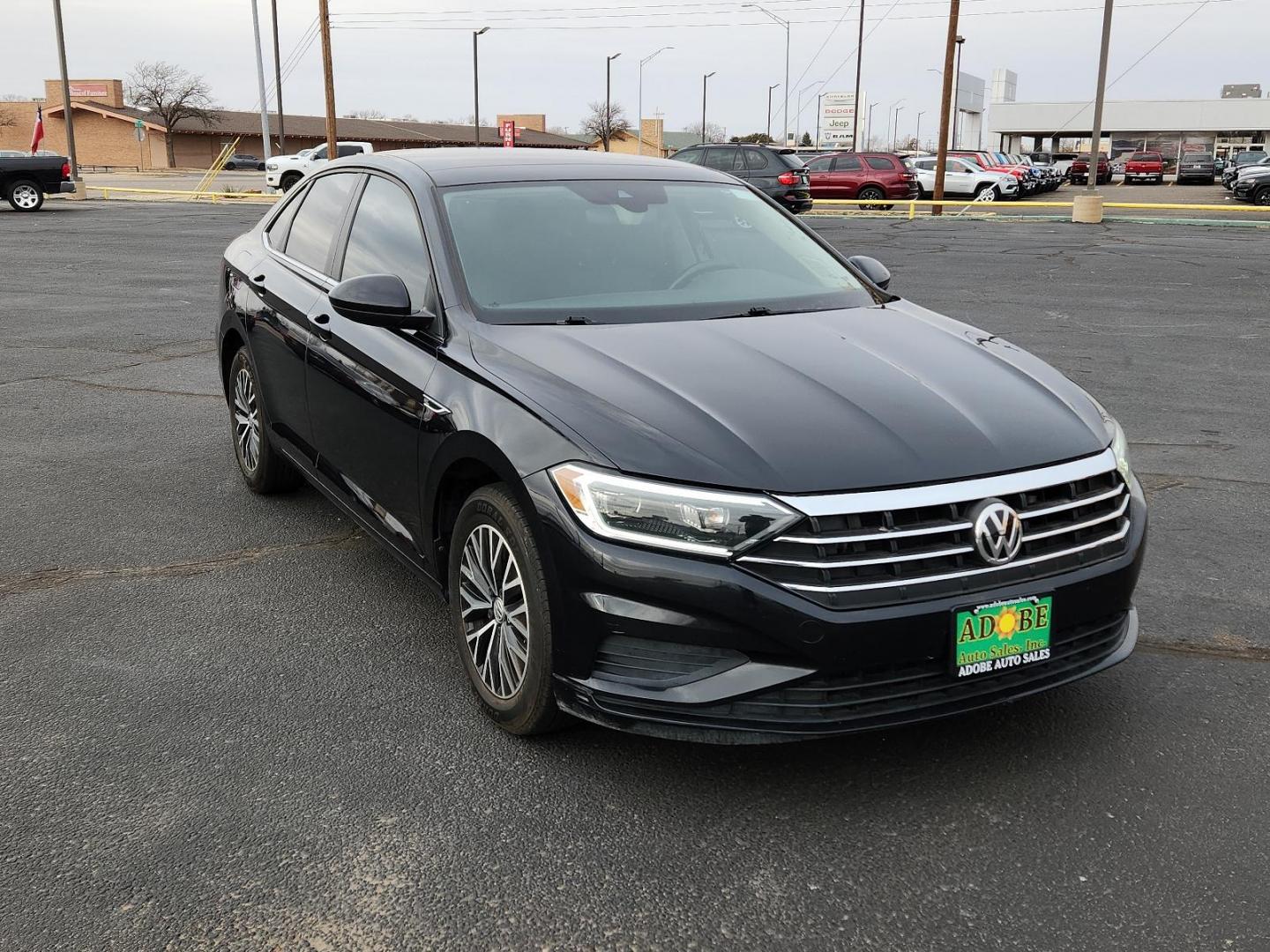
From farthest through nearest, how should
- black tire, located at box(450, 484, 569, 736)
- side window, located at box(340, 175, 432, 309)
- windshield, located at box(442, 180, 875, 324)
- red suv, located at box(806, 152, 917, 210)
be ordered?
red suv, located at box(806, 152, 917, 210)
side window, located at box(340, 175, 432, 309)
windshield, located at box(442, 180, 875, 324)
black tire, located at box(450, 484, 569, 736)

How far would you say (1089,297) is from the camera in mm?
13250

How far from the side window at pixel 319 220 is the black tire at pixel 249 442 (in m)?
0.65

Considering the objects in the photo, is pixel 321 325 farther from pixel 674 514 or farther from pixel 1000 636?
pixel 1000 636

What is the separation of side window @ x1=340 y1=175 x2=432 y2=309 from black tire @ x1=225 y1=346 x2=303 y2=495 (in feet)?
3.72

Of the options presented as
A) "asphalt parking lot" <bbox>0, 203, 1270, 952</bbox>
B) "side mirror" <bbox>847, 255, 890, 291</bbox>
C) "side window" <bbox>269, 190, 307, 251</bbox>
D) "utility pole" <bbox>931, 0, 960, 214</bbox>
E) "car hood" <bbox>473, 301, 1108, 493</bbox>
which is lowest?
"asphalt parking lot" <bbox>0, 203, 1270, 952</bbox>

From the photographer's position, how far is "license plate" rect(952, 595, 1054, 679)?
292 cm

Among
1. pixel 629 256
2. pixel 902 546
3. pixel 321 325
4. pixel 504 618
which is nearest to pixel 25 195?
pixel 321 325

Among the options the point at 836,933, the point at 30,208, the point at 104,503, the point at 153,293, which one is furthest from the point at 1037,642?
the point at 30,208

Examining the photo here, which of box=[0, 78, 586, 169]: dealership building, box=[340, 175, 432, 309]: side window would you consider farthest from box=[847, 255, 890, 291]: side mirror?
box=[0, 78, 586, 169]: dealership building

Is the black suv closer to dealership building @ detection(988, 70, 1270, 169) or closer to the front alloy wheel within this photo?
the front alloy wheel

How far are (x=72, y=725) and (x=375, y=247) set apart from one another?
203 cm

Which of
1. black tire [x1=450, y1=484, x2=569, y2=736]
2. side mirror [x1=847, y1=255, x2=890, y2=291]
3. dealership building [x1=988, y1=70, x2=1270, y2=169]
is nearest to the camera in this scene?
black tire [x1=450, y1=484, x2=569, y2=736]

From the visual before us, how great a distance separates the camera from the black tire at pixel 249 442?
5539mm

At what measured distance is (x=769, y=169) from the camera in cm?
2689
